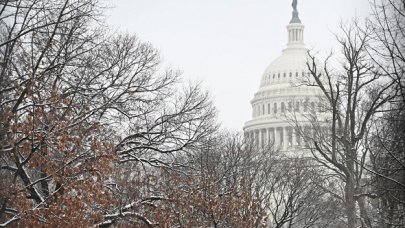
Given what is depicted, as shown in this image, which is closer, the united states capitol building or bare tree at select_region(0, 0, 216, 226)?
bare tree at select_region(0, 0, 216, 226)

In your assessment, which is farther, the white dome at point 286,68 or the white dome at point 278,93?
the white dome at point 286,68

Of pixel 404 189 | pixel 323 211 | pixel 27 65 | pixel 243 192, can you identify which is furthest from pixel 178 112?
pixel 323 211

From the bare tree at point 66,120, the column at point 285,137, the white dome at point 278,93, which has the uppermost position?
the white dome at point 278,93

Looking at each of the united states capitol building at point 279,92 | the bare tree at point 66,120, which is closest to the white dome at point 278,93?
the united states capitol building at point 279,92

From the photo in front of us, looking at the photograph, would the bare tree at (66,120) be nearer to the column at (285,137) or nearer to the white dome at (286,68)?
the column at (285,137)

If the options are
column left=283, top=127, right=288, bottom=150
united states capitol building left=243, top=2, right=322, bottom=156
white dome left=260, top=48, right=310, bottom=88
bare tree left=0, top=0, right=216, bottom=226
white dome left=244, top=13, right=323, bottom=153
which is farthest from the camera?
white dome left=260, top=48, right=310, bottom=88

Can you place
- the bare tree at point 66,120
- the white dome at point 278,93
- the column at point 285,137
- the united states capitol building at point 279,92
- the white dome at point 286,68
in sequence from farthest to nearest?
the white dome at point 286,68 < the white dome at point 278,93 < the united states capitol building at point 279,92 < the column at point 285,137 < the bare tree at point 66,120

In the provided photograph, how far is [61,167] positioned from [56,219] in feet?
3.36

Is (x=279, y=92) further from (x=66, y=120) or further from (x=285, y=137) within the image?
(x=66, y=120)

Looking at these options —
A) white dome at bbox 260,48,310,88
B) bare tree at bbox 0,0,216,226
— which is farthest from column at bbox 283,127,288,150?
bare tree at bbox 0,0,216,226

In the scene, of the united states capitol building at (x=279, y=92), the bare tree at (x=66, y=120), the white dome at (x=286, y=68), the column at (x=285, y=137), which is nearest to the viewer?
the bare tree at (x=66, y=120)

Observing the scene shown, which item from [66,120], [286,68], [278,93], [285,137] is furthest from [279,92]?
[66,120]

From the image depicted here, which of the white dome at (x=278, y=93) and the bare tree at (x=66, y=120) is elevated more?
the white dome at (x=278, y=93)

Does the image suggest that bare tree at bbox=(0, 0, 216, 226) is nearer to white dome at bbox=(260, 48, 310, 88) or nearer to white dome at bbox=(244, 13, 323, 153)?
white dome at bbox=(244, 13, 323, 153)
